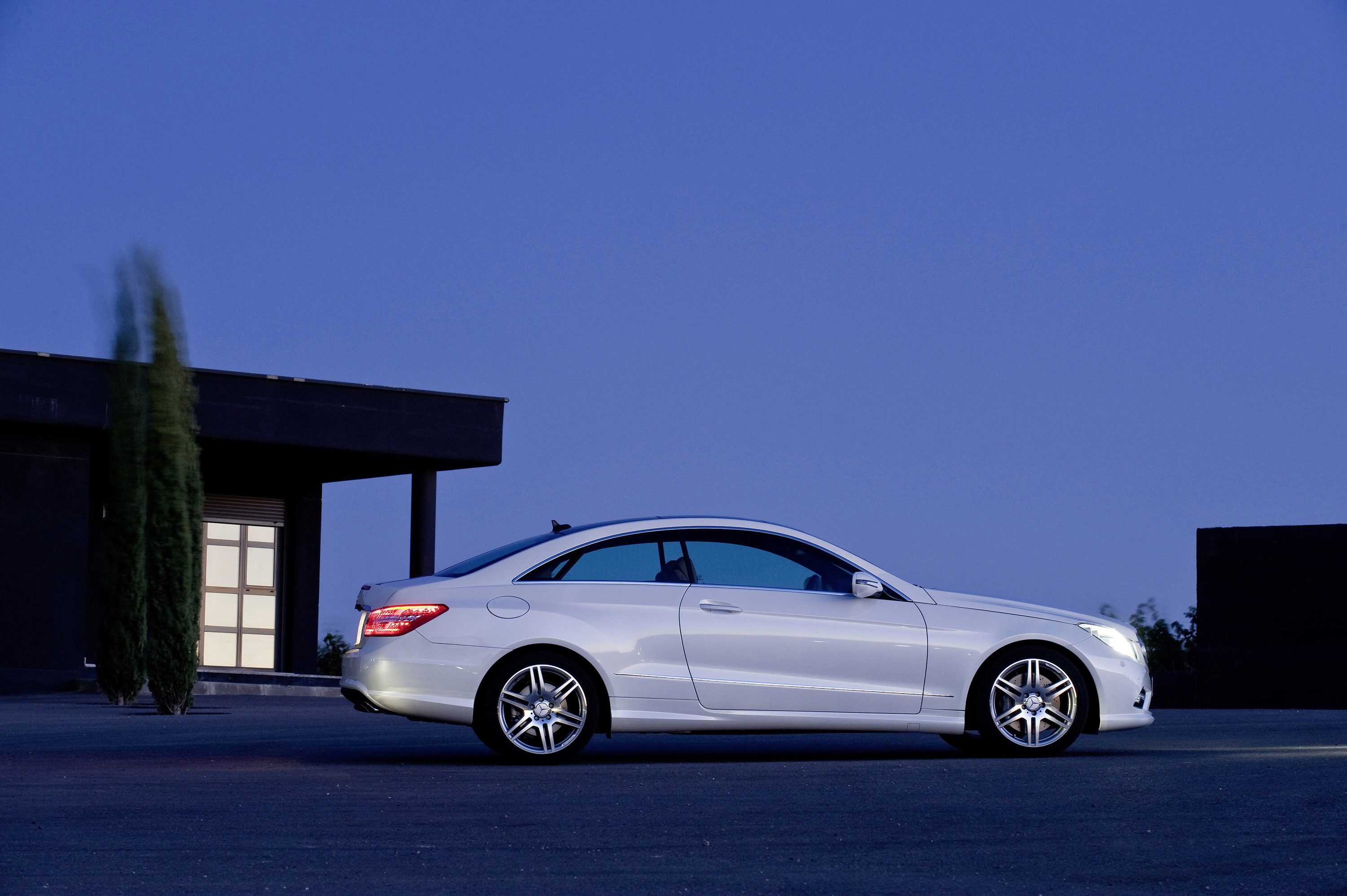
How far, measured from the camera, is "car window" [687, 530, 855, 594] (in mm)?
10547

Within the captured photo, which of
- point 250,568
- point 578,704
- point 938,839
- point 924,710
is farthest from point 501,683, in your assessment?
point 250,568

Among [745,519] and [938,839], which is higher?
[745,519]

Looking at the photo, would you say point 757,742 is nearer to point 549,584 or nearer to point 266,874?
point 549,584

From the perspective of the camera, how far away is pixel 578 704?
1017 centimetres

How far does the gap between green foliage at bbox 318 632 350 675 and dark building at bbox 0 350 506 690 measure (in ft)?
22.1

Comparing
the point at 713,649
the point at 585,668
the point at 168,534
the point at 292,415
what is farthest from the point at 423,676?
the point at 292,415

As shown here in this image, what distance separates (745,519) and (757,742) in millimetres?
2639

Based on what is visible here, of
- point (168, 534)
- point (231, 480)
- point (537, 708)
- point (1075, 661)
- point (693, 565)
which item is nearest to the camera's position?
point (537, 708)

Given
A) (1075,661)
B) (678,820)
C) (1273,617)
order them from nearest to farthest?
1. (678,820)
2. (1075,661)
3. (1273,617)

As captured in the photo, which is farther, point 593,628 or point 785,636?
point 785,636

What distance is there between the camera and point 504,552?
10555 mm

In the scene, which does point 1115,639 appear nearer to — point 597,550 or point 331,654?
point 597,550

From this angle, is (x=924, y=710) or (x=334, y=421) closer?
(x=924, y=710)

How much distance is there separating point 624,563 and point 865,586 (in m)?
1.49
